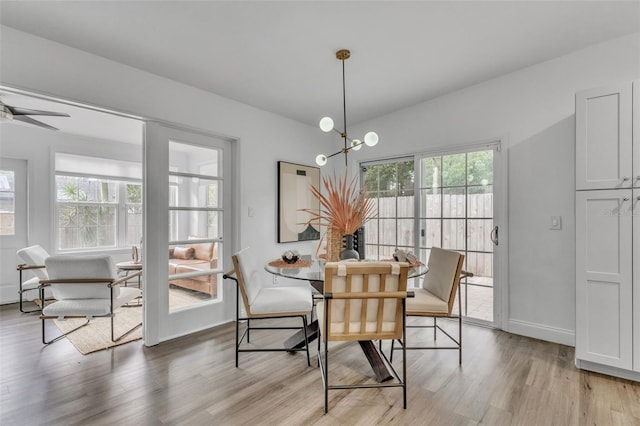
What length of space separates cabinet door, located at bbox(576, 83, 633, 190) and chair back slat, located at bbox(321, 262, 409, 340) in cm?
177

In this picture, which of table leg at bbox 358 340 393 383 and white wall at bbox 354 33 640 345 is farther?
white wall at bbox 354 33 640 345

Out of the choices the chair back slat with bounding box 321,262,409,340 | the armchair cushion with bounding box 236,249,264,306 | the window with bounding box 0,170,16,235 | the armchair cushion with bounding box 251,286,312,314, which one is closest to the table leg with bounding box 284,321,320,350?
the armchair cushion with bounding box 251,286,312,314

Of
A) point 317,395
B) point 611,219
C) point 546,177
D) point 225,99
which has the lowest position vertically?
point 317,395

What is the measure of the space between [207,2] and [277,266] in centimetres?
189

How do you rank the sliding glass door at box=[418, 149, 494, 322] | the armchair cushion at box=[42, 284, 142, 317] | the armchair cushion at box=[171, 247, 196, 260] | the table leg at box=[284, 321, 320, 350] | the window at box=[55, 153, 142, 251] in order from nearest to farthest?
the table leg at box=[284, 321, 320, 350]
the armchair cushion at box=[42, 284, 142, 317]
the armchair cushion at box=[171, 247, 196, 260]
the sliding glass door at box=[418, 149, 494, 322]
the window at box=[55, 153, 142, 251]

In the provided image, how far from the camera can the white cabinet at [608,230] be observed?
2.14 meters

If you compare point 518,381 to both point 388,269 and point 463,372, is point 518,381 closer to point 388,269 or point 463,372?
point 463,372

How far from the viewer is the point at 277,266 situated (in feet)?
8.03

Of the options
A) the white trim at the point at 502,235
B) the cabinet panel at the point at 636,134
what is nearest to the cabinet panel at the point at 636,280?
the cabinet panel at the point at 636,134

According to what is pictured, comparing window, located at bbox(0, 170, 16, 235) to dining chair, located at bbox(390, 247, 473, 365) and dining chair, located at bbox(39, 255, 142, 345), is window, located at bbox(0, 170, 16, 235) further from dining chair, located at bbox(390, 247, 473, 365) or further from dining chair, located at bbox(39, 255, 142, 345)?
dining chair, located at bbox(390, 247, 473, 365)

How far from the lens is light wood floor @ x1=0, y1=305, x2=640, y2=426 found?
176 centimetres

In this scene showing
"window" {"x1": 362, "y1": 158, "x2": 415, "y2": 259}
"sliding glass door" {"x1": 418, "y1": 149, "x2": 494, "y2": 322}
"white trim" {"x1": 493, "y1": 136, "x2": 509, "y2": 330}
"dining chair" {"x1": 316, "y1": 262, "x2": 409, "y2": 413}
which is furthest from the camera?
"window" {"x1": 362, "y1": 158, "x2": 415, "y2": 259}

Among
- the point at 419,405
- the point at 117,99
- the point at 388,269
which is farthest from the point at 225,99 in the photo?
the point at 419,405

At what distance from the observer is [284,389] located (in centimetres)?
205
